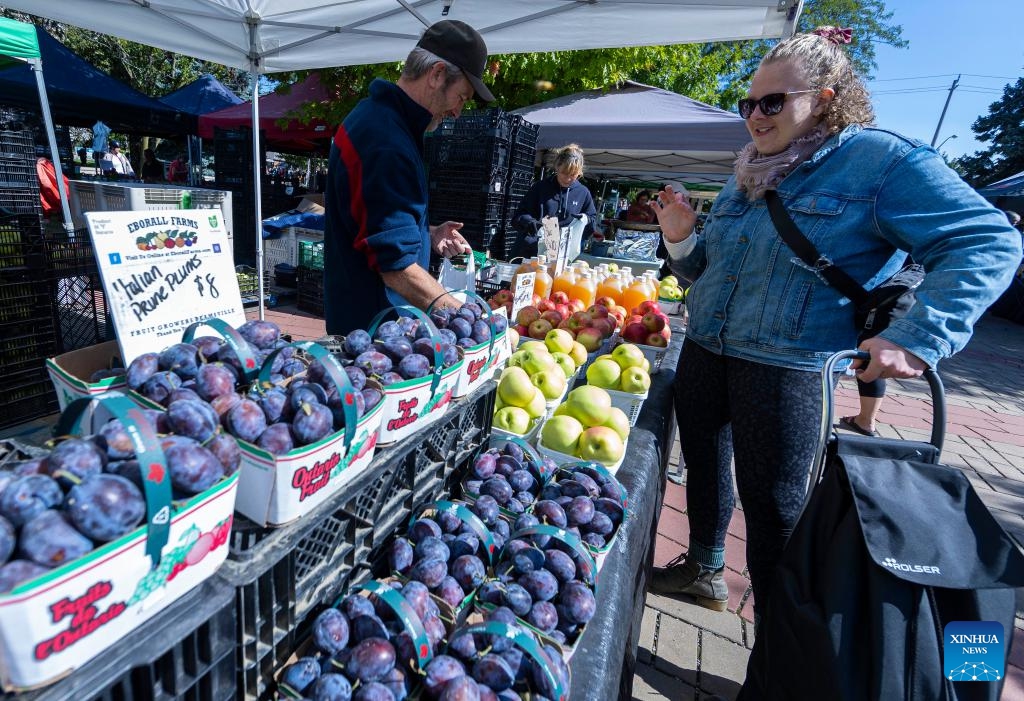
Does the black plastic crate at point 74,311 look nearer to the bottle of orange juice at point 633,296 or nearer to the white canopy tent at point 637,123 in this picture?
the bottle of orange juice at point 633,296

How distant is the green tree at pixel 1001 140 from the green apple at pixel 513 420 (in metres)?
30.8

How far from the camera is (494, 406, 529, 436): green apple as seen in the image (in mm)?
1872

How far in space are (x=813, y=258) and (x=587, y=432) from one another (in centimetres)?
94

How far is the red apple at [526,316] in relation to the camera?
9.41ft

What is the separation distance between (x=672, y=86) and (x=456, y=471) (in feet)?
50.8

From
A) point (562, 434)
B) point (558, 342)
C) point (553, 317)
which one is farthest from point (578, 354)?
point (562, 434)

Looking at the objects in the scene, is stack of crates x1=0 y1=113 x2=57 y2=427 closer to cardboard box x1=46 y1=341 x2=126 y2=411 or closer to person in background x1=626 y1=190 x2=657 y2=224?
cardboard box x1=46 y1=341 x2=126 y2=411

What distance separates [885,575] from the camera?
118 centimetres

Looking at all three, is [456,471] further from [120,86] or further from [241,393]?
[120,86]

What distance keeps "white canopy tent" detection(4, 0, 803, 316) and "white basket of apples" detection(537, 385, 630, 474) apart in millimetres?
2823

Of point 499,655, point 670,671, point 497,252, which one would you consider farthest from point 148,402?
point 497,252

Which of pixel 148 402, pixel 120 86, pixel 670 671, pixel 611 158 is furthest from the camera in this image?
pixel 611 158

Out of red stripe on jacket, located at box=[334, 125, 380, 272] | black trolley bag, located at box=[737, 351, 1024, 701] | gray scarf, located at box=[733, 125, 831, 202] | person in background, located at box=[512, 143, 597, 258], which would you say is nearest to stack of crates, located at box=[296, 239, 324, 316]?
person in background, located at box=[512, 143, 597, 258]

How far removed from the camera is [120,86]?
1012 cm
